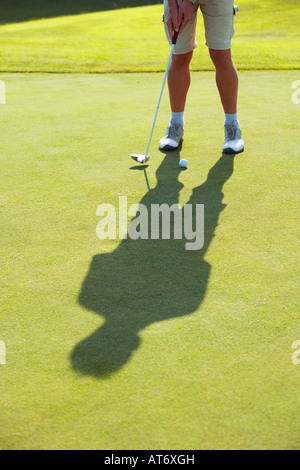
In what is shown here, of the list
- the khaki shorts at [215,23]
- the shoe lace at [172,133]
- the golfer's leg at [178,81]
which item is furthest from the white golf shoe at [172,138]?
the khaki shorts at [215,23]

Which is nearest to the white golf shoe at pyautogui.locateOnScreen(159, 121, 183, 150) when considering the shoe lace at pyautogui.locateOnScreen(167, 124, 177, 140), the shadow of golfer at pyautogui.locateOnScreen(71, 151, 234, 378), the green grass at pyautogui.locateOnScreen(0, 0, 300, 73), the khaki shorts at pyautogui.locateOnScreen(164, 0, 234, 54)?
the shoe lace at pyautogui.locateOnScreen(167, 124, 177, 140)

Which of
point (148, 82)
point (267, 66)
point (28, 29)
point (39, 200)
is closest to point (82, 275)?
point (39, 200)

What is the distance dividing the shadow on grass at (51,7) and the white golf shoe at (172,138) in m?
Answer: 10.3

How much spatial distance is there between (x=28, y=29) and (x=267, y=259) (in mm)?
9154

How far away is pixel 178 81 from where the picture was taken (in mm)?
3688

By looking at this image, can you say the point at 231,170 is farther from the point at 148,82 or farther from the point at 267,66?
the point at 267,66

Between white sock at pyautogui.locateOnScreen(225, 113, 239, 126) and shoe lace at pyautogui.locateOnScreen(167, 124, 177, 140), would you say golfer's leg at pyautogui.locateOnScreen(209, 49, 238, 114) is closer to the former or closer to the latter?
white sock at pyautogui.locateOnScreen(225, 113, 239, 126)

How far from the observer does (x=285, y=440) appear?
4.49 ft

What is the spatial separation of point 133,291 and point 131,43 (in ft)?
23.0

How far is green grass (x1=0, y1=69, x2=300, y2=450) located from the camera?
1.45m

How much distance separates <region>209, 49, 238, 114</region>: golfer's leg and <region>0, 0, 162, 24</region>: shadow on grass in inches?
404

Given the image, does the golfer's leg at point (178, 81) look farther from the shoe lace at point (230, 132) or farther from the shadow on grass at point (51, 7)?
the shadow on grass at point (51, 7)

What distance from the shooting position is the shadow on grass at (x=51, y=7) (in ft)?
44.1

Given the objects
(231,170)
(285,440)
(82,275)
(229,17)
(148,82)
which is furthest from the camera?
(148,82)
